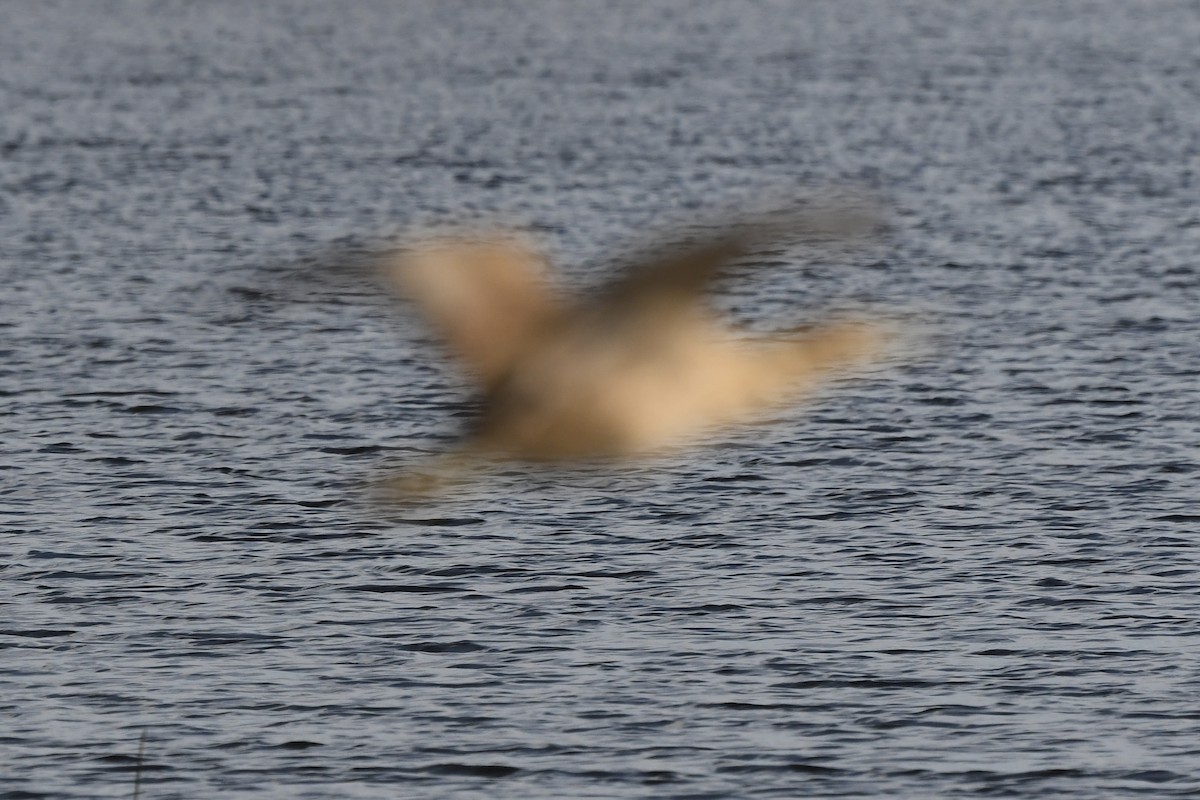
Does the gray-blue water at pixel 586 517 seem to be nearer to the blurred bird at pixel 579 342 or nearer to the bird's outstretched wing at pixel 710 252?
the blurred bird at pixel 579 342

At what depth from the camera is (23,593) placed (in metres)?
38.6

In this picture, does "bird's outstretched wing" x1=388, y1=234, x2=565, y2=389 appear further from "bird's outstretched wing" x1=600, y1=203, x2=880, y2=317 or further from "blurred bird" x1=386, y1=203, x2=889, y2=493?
"bird's outstretched wing" x1=600, y1=203, x2=880, y2=317

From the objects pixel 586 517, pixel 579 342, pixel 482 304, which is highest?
pixel 482 304

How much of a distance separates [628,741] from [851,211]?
14.7 metres

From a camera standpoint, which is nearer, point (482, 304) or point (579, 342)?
point (482, 304)

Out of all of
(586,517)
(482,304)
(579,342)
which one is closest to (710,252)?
(579,342)

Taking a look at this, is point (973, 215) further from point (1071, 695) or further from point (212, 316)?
point (1071, 695)

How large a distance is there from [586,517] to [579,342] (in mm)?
22570

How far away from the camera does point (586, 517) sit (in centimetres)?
4362

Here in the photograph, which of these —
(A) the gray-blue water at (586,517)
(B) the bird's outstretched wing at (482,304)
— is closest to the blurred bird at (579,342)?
(B) the bird's outstretched wing at (482,304)

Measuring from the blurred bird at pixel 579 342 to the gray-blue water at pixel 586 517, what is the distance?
38.1 inches

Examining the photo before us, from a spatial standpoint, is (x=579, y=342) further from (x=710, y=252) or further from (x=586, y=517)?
(x=586, y=517)

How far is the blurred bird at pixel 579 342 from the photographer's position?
19.5m

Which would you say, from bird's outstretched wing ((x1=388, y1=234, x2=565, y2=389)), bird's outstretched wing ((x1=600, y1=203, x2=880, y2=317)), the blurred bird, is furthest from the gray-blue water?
bird's outstretched wing ((x1=600, y1=203, x2=880, y2=317))
